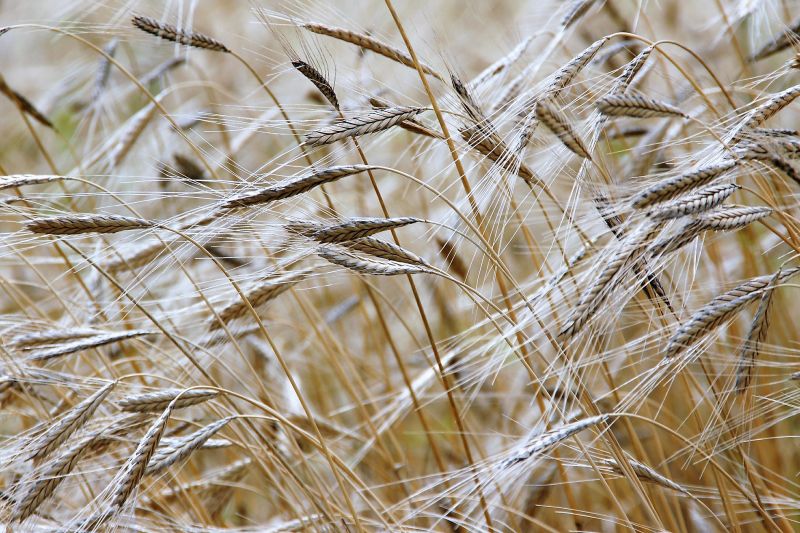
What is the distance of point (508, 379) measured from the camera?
2357mm

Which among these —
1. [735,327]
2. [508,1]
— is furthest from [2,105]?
[735,327]

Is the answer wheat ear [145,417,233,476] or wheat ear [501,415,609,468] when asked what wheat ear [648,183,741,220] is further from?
wheat ear [145,417,233,476]

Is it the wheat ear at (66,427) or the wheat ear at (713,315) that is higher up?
the wheat ear at (66,427)

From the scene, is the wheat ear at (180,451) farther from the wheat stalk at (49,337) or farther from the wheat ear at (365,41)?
the wheat ear at (365,41)

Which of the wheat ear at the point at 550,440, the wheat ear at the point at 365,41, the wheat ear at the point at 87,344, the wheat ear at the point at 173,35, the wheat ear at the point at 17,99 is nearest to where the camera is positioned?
the wheat ear at the point at 550,440

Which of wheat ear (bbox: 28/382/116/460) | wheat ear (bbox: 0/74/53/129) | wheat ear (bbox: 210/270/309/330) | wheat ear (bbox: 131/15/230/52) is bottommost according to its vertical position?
wheat ear (bbox: 28/382/116/460)

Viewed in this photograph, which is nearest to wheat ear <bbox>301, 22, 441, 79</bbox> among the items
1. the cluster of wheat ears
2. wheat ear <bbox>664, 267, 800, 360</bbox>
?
the cluster of wheat ears

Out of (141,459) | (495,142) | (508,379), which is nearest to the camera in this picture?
(141,459)

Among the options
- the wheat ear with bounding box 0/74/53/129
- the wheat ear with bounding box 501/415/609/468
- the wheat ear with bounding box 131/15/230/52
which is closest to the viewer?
the wheat ear with bounding box 501/415/609/468

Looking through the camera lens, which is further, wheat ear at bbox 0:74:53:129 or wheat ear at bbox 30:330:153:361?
wheat ear at bbox 0:74:53:129

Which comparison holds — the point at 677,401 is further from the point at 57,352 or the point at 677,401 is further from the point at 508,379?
the point at 57,352

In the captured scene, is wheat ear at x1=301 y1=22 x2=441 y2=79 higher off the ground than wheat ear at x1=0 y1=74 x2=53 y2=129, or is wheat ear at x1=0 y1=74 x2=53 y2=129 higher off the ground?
wheat ear at x1=0 y1=74 x2=53 y2=129

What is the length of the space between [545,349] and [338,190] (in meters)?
0.97

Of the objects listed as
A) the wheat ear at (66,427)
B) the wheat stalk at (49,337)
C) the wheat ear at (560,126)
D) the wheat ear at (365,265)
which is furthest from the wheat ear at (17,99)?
the wheat ear at (560,126)
